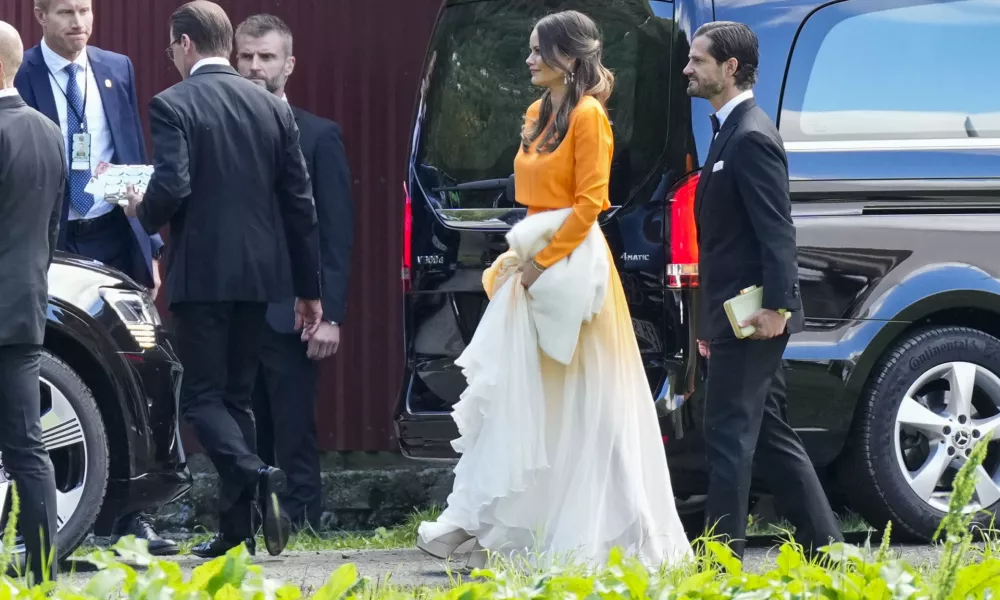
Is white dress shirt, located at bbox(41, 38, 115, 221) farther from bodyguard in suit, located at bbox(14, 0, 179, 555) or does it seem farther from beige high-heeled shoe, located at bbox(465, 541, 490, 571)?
beige high-heeled shoe, located at bbox(465, 541, 490, 571)

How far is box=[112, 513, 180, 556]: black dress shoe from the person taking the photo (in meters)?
6.46

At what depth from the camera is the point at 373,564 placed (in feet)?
19.1

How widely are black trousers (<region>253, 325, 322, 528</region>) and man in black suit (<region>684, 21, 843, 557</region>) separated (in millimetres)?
2572

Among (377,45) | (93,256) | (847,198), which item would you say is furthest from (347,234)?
(847,198)

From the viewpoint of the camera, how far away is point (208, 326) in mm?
5746

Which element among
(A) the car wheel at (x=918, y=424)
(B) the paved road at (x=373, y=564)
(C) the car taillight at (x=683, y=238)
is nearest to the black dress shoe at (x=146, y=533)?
(B) the paved road at (x=373, y=564)

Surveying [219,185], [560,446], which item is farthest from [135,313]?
[560,446]

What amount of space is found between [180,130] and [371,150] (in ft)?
8.93

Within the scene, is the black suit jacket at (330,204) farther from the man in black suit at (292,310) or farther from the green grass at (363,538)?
the green grass at (363,538)

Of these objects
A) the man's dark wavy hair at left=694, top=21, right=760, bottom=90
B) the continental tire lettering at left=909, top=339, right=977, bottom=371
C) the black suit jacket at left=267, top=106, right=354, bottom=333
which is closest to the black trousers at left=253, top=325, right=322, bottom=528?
the black suit jacket at left=267, top=106, right=354, bottom=333

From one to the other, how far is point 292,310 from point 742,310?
2712mm

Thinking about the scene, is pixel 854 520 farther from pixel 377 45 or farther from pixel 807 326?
pixel 377 45

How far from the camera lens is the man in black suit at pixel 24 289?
4.79 meters

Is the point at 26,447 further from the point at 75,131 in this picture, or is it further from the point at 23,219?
the point at 75,131
